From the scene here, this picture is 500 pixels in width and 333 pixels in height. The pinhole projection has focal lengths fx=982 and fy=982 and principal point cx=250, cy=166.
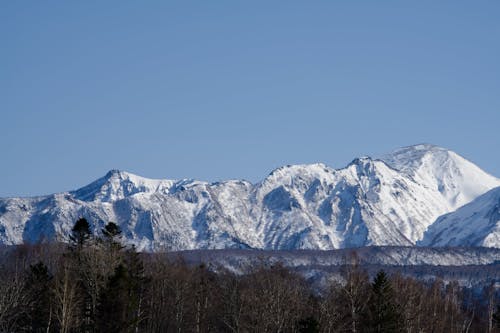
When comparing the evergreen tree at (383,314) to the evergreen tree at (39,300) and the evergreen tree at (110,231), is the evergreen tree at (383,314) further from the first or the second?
the evergreen tree at (110,231)

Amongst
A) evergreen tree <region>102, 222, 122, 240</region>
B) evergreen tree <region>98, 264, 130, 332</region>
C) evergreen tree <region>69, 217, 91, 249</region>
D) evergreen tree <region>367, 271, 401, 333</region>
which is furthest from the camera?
evergreen tree <region>69, 217, 91, 249</region>

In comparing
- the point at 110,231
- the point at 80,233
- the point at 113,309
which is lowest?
the point at 113,309

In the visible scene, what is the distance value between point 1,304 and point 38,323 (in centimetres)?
1534

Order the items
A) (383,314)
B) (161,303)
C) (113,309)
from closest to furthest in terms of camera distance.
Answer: (113,309), (383,314), (161,303)

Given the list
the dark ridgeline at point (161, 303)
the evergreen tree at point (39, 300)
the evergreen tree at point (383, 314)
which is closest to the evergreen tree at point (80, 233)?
the dark ridgeline at point (161, 303)

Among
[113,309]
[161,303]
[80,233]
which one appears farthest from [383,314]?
[80,233]

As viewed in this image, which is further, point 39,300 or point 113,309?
point 39,300

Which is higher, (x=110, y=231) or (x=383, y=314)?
(x=110, y=231)

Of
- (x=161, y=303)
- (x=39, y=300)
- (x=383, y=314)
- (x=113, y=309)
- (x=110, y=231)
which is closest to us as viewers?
(x=113, y=309)

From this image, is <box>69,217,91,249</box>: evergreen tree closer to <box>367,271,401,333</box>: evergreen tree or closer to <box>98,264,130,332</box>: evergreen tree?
<box>98,264,130,332</box>: evergreen tree

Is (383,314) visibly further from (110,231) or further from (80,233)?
(80,233)

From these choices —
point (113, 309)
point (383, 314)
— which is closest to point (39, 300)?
point (113, 309)

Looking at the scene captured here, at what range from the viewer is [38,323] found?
326 feet

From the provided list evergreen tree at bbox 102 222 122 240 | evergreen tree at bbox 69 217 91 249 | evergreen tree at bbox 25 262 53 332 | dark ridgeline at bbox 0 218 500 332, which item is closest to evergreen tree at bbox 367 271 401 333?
dark ridgeline at bbox 0 218 500 332
